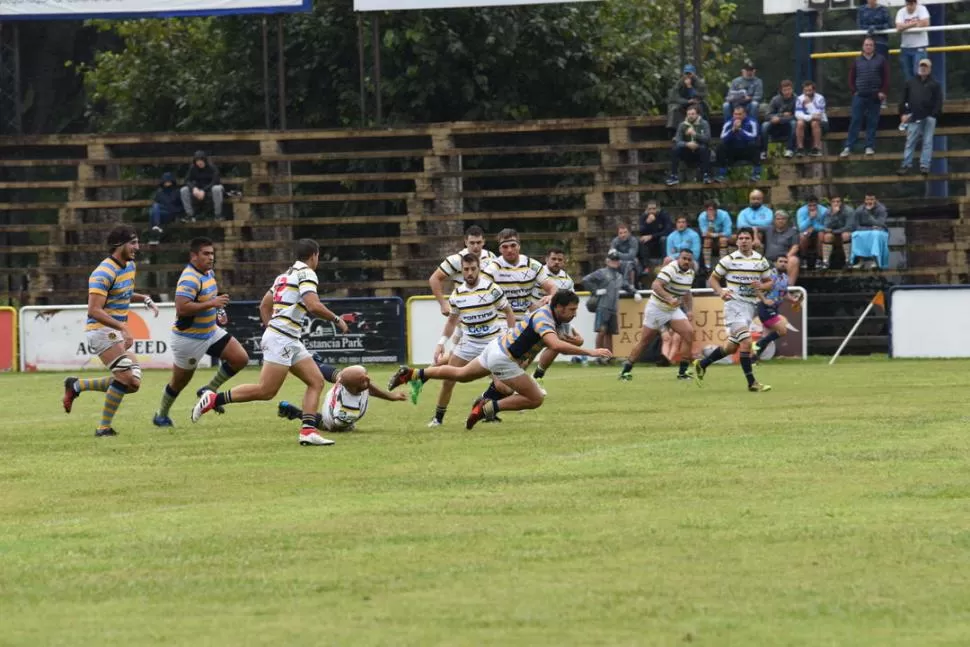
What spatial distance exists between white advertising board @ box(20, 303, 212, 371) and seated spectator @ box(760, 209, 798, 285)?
35.9 ft

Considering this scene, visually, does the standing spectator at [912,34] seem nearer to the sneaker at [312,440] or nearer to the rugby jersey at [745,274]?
the rugby jersey at [745,274]

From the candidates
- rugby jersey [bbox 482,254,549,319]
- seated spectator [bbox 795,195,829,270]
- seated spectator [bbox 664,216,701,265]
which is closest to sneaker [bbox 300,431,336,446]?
rugby jersey [bbox 482,254,549,319]

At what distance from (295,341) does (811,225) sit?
17.7 metres

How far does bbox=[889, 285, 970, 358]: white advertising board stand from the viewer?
3070cm

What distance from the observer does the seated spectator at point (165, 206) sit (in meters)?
36.6

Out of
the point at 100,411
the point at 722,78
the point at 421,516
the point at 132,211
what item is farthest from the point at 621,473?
the point at 722,78

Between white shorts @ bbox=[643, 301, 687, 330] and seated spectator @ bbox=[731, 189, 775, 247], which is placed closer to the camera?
white shorts @ bbox=[643, 301, 687, 330]

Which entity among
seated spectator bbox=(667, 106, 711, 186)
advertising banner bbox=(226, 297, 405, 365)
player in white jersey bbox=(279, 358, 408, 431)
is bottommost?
advertising banner bbox=(226, 297, 405, 365)

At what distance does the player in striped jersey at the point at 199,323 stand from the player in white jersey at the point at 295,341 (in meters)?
1.35

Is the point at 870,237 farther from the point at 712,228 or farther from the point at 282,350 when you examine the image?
the point at 282,350

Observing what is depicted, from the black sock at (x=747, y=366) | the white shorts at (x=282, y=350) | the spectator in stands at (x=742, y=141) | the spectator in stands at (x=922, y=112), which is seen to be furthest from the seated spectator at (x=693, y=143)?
the white shorts at (x=282, y=350)

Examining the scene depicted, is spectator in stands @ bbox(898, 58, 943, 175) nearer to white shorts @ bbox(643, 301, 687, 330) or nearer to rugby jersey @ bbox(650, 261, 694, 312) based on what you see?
rugby jersey @ bbox(650, 261, 694, 312)

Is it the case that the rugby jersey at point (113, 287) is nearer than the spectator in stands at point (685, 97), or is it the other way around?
the rugby jersey at point (113, 287)

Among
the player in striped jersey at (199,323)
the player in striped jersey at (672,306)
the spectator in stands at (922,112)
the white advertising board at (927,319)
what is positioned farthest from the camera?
the spectator in stands at (922,112)
